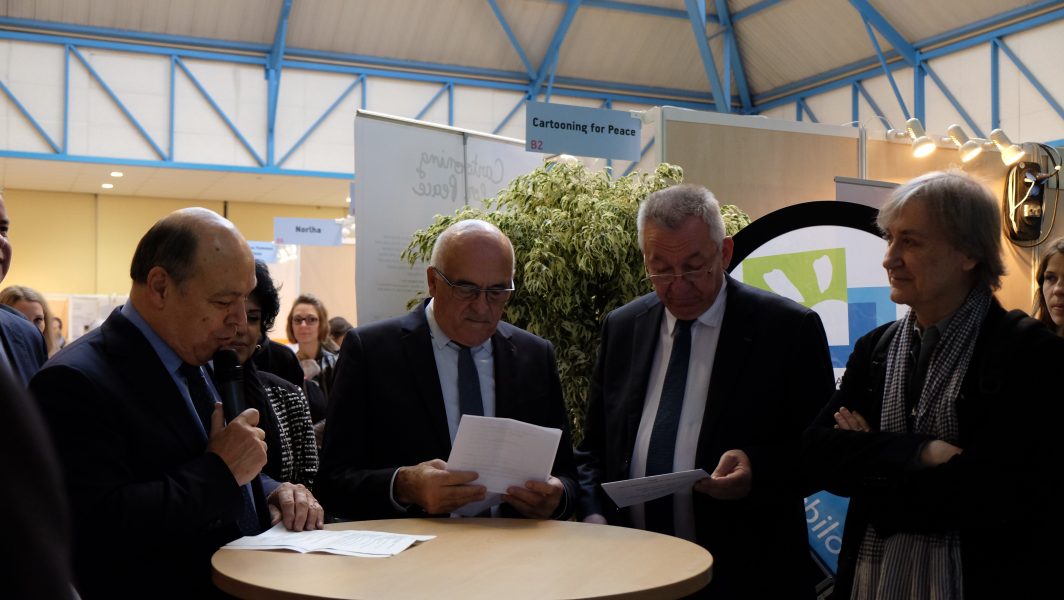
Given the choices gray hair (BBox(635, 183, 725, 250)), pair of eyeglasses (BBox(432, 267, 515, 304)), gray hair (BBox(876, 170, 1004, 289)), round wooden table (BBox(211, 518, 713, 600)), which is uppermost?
gray hair (BBox(635, 183, 725, 250))

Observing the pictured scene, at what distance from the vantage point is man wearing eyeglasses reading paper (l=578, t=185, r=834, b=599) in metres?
2.65

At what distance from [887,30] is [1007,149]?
22.7 ft

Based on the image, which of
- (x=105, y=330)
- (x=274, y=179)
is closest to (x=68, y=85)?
(x=274, y=179)

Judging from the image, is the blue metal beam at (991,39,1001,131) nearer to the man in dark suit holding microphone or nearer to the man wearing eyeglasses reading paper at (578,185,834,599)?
the man wearing eyeglasses reading paper at (578,185,834,599)

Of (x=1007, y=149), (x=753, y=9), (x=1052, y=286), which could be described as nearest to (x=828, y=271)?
(x=1052, y=286)

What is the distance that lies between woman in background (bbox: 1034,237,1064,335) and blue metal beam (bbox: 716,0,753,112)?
10959 millimetres

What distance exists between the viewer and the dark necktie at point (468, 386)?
2.75 metres

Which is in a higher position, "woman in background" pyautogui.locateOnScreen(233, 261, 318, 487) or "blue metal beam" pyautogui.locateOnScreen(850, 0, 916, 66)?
"blue metal beam" pyautogui.locateOnScreen(850, 0, 916, 66)

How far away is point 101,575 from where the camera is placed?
1.96 meters

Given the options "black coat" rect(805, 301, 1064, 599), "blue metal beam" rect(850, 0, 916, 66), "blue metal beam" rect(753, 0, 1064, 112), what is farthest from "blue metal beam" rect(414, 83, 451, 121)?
"black coat" rect(805, 301, 1064, 599)

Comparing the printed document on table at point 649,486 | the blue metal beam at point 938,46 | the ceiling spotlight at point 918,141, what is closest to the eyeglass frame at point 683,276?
the printed document on table at point 649,486

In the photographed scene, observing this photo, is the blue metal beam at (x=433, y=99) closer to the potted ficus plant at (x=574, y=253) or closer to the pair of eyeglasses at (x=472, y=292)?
the potted ficus plant at (x=574, y=253)

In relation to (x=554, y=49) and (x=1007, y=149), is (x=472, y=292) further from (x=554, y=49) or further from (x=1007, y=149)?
(x=554, y=49)

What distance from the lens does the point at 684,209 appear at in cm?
274
